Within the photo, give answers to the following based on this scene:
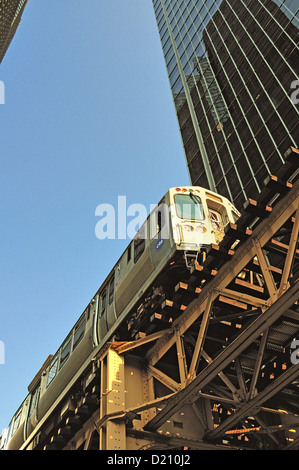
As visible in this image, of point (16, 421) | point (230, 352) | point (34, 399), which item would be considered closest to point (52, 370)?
point (34, 399)

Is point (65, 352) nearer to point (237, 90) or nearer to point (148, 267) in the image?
point (148, 267)

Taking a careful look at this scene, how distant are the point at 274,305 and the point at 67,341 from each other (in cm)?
911

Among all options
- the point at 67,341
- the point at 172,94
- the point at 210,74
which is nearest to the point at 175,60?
the point at 172,94

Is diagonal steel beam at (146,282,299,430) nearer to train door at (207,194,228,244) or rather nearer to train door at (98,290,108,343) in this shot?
train door at (98,290,108,343)

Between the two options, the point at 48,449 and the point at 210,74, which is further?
the point at 210,74

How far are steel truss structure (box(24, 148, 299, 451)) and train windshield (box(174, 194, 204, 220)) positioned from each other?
4.23 feet

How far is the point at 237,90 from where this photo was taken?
3844 centimetres

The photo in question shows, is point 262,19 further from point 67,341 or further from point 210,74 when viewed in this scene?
point 67,341

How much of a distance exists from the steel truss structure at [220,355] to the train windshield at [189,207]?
1.29 meters

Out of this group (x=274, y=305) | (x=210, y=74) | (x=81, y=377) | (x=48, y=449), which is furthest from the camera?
(x=210, y=74)

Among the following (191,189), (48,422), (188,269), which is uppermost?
(191,189)

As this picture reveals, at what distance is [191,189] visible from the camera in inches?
433

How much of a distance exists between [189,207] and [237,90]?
103 feet

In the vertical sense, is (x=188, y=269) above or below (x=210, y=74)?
below
